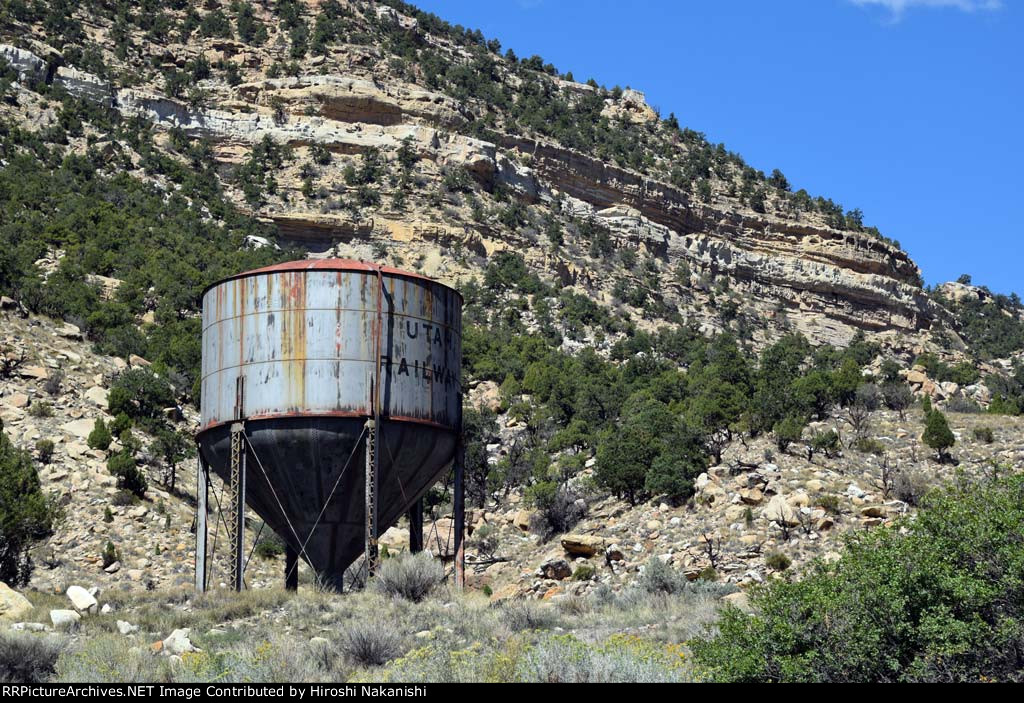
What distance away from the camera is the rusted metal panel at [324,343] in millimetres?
23438

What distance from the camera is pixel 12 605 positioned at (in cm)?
2194

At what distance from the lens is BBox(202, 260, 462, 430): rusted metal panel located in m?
23.4

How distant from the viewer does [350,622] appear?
20141 mm

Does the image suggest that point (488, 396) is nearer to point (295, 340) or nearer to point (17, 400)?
point (17, 400)

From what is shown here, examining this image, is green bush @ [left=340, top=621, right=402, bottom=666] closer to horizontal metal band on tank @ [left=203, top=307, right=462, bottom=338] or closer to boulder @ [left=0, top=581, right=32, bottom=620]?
boulder @ [left=0, top=581, right=32, bottom=620]

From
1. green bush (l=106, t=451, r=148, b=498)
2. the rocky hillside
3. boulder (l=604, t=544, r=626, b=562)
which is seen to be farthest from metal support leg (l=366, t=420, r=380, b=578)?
green bush (l=106, t=451, r=148, b=498)

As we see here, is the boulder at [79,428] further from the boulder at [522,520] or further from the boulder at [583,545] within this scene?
the boulder at [583,545]

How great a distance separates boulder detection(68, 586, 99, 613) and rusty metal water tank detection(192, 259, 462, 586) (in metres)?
3.11

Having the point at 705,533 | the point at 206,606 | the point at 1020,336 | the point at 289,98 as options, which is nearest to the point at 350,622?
the point at 206,606

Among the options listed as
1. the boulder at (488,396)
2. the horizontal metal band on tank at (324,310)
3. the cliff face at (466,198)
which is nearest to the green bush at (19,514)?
the horizontal metal band on tank at (324,310)

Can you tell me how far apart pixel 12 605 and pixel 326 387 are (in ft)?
19.4

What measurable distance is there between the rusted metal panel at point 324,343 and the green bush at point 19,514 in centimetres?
970

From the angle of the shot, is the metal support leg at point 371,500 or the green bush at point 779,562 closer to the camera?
the metal support leg at point 371,500

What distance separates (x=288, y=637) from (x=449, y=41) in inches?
3468
